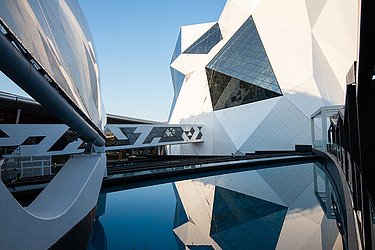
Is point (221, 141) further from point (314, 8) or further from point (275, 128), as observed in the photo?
point (314, 8)

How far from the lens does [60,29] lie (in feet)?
13.0

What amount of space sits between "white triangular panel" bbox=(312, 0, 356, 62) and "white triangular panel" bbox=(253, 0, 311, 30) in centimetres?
132

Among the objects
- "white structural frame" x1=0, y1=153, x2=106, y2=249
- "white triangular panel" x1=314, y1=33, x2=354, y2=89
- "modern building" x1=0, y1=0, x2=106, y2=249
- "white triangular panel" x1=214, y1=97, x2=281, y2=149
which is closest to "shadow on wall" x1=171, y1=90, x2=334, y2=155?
"white triangular panel" x1=214, y1=97, x2=281, y2=149

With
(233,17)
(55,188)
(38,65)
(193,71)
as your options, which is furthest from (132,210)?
(193,71)

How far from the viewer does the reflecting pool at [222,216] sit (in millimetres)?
4086

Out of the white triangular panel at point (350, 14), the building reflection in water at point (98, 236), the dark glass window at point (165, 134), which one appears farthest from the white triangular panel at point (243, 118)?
the building reflection in water at point (98, 236)

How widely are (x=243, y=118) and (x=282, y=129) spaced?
3738mm

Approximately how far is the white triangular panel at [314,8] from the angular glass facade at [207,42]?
1131 centimetres

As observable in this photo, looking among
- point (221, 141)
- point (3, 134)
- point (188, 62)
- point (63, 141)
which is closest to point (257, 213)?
point (3, 134)

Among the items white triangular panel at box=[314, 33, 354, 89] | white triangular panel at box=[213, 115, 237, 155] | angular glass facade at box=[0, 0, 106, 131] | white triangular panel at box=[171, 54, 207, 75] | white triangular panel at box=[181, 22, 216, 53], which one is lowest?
white triangular panel at box=[213, 115, 237, 155]

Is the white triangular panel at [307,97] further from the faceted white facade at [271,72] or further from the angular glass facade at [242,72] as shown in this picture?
the angular glass facade at [242,72]

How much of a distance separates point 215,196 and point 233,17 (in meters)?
23.3

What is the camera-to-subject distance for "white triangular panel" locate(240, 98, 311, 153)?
1944cm

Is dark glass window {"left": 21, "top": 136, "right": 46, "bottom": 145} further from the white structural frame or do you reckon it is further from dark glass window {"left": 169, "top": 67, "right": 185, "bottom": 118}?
dark glass window {"left": 169, "top": 67, "right": 185, "bottom": 118}
